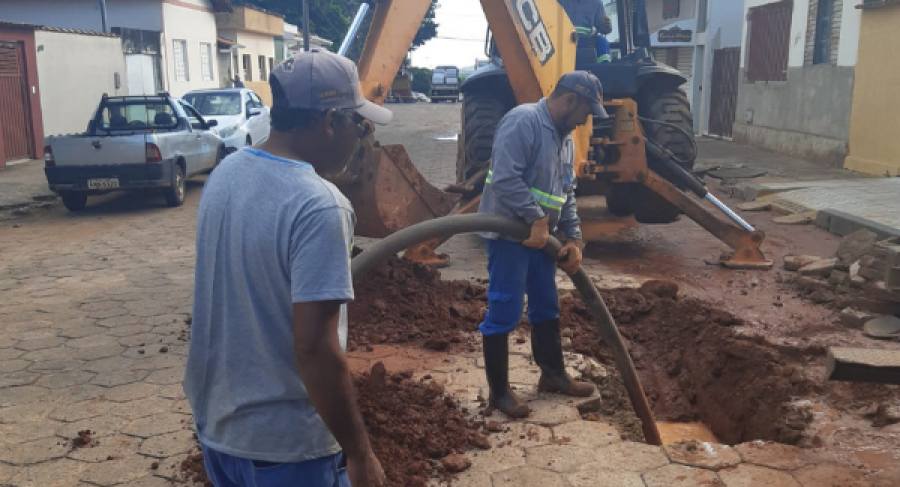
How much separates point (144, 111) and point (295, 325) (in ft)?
37.7

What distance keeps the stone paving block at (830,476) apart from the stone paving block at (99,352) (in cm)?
428

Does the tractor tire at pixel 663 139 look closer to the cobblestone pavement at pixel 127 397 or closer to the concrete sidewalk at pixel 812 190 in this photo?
the cobblestone pavement at pixel 127 397

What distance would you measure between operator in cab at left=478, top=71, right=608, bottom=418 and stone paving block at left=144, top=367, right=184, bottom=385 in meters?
1.99

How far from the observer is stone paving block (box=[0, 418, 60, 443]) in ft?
13.9

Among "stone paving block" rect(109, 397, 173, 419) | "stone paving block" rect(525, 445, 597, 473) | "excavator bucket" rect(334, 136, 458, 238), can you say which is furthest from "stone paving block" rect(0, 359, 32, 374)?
"stone paving block" rect(525, 445, 597, 473)

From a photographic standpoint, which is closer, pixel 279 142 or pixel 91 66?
pixel 279 142

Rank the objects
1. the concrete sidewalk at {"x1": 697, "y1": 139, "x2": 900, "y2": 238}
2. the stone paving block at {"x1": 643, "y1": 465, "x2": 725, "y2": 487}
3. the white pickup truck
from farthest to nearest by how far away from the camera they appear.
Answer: the white pickup truck
the concrete sidewalk at {"x1": 697, "y1": 139, "x2": 900, "y2": 238}
the stone paving block at {"x1": 643, "y1": 465, "x2": 725, "y2": 487}

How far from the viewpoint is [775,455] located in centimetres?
388

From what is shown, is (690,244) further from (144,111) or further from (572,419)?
(144,111)

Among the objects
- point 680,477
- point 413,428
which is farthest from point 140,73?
point 680,477

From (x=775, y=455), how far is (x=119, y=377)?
12.5 ft

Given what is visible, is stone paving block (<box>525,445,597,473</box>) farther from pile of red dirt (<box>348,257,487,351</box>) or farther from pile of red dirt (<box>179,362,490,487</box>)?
pile of red dirt (<box>348,257,487,351</box>)

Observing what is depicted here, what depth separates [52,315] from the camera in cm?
654

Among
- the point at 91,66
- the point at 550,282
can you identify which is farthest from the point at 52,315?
the point at 91,66
